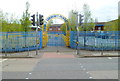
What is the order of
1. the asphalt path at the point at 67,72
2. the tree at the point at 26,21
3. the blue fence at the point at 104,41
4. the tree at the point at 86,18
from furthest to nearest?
the tree at the point at 86,18 < the tree at the point at 26,21 < the blue fence at the point at 104,41 < the asphalt path at the point at 67,72

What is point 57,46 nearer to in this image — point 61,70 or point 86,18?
point 86,18

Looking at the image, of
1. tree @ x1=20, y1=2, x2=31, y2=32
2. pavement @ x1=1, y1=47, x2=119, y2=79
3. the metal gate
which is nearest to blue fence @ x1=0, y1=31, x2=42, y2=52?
the metal gate

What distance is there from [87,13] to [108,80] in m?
29.7

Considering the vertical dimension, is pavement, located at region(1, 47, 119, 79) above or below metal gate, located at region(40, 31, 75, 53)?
below

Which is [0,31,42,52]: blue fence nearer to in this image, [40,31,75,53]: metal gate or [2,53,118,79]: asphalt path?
[40,31,75,53]: metal gate

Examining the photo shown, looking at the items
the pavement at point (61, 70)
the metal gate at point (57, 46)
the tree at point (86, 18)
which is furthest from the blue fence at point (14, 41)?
the tree at point (86, 18)

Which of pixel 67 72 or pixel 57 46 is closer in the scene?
pixel 67 72

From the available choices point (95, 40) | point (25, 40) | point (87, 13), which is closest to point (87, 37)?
point (95, 40)

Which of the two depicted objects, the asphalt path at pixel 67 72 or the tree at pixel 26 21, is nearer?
the asphalt path at pixel 67 72

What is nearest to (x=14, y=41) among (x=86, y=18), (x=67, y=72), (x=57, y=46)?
(x=57, y=46)

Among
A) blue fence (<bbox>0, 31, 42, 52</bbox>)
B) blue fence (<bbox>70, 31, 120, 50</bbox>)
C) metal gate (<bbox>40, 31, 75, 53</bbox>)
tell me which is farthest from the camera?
metal gate (<bbox>40, 31, 75, 53</bbox>)

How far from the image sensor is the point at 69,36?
26906 millimetres

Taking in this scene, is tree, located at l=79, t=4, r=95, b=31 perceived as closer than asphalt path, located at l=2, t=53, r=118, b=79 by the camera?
Result: No

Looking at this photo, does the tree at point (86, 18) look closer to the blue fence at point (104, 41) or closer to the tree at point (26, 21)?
the tree at point (26, 21)
